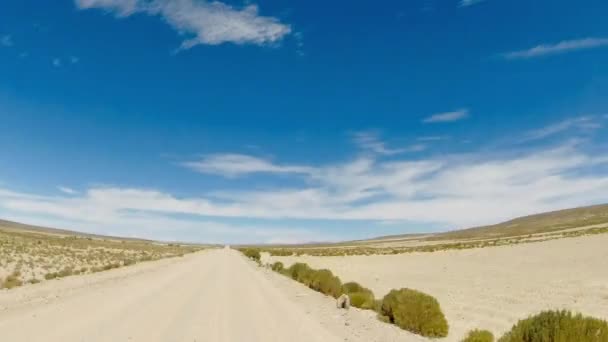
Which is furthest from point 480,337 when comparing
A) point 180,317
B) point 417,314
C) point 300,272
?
point 300,272

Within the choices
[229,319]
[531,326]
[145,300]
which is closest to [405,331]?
[229,319]

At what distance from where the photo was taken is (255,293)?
2420 centimetres

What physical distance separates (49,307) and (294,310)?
8.22 meters

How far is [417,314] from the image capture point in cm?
1582

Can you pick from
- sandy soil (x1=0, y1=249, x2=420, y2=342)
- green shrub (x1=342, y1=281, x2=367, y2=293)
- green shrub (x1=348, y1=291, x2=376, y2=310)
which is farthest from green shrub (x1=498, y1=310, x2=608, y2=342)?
green shrub (x1=342, y1=281, x2=367, y2=293)

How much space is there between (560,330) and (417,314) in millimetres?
6700

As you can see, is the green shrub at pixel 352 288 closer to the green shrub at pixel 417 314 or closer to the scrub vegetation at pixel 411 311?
the scrub vegetation at pixel 411 311

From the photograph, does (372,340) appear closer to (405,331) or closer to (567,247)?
(405,331)

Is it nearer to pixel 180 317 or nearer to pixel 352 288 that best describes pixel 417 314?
pixel 180 317

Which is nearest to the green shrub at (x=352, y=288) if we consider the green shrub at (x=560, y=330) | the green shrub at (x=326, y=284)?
Answer: the green shrub at (x=326, y=284)

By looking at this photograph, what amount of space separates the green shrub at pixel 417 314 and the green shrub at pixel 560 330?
17.2ft

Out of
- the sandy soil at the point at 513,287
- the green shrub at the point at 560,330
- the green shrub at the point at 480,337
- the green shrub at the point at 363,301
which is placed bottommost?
the sandy soil at the point at 513,287

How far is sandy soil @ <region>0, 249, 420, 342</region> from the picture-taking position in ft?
43.0

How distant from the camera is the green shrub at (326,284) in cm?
2590
